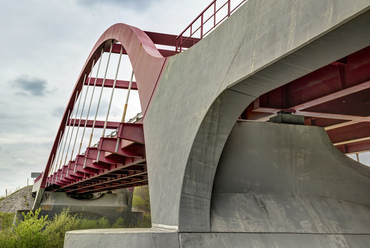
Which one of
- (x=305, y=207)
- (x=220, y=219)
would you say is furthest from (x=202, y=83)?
(x=305, y=207)

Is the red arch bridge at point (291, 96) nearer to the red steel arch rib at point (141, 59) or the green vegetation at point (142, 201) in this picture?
the red steel arch rib at point (141, 59)

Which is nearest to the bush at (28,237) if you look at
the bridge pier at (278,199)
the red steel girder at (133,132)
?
the red steel girder at (133,132)

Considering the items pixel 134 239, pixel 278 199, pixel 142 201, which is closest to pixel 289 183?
pixel 278 199

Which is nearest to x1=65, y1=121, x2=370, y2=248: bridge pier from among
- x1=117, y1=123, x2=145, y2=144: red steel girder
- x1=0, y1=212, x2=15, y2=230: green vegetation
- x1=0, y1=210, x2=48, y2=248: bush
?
x1=117, y1=123, x2=145, y2=144: red steel girder

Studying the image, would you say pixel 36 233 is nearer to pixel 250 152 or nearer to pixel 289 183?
pixel 250 152

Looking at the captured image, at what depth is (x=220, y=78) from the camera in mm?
8211

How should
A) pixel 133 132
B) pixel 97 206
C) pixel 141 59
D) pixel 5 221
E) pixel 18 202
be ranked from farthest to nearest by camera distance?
pixel 18 202 → pixel 97 206 → pixel 5 221 → pixel 141 59 → pixel 133 132

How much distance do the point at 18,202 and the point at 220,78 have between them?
59451 mm

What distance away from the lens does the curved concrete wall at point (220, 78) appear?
580 cm

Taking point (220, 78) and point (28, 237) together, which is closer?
point (220, 78)

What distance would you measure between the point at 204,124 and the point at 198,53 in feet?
6.49

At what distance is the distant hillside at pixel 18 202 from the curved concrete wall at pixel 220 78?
51.3m

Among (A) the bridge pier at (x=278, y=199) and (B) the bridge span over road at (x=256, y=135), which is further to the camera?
(A) the bridge pier at (x=278, y=199)

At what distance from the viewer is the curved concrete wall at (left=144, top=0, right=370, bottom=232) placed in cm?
580
